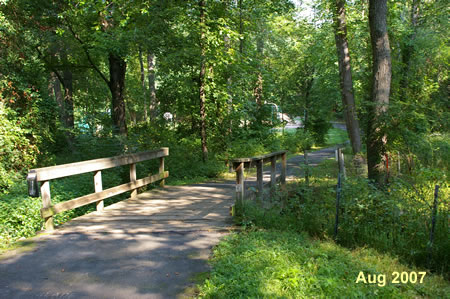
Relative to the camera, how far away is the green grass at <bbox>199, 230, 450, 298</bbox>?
3.72m

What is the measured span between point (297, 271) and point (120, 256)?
91.0 inches

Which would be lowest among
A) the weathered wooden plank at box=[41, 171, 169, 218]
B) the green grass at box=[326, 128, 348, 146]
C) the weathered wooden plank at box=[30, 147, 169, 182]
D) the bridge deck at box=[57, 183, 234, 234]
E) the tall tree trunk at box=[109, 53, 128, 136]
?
the green grass at box=[326, 128, 348, 146]

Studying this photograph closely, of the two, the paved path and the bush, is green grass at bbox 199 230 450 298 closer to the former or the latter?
the paved path

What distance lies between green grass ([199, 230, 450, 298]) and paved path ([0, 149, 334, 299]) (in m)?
0.36

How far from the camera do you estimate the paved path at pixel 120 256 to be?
388 centimetres

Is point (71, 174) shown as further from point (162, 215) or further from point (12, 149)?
point (12, 149)

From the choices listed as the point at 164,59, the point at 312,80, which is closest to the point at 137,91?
the point at 312,80

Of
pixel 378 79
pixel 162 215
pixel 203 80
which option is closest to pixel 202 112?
pixel 203 80

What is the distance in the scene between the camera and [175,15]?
1261 cm

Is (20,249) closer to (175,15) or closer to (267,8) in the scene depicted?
(175,15)

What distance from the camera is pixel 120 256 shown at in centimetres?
479

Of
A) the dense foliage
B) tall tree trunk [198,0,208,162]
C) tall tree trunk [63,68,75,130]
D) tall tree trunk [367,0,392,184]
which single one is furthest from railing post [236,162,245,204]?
tall tree trunk [63,68,75,130]

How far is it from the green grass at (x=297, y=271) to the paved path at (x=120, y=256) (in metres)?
0.36

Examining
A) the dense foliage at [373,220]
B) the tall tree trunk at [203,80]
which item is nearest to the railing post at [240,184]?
the dense foliage at [373,220]
